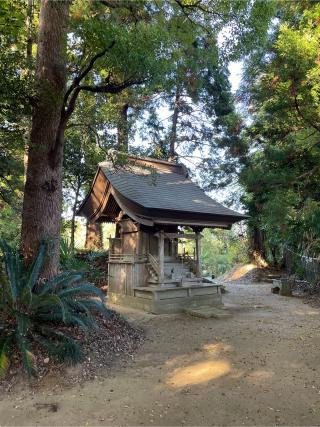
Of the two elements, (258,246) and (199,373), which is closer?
(199,373)

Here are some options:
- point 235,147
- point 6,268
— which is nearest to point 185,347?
point 6,268

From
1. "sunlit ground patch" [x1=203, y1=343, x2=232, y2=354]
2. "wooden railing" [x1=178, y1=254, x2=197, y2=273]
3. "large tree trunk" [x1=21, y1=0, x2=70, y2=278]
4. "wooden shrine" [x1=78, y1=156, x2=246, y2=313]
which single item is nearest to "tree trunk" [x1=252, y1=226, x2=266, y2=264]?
"wooden shrine" [x1=78, y1=156, x2=246, y2=313]

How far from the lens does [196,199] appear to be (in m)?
11.1

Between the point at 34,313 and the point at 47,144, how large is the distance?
294 cm

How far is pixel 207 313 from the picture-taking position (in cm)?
863

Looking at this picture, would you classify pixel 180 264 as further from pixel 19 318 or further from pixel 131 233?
pixel 19 318

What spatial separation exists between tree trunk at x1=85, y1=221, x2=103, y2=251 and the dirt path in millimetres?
9844

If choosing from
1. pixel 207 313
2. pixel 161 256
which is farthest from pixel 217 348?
pixel 161 256

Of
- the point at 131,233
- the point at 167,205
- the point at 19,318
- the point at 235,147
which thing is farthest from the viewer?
the point at 235,147

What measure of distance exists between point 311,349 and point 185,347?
7.00ft

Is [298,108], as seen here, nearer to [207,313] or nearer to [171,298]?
[207,313]

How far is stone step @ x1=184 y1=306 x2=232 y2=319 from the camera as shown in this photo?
334 inches

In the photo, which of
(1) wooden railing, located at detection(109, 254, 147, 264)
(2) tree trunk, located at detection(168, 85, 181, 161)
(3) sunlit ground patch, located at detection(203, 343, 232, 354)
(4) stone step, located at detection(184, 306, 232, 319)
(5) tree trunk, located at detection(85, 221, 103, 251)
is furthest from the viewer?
(2) tree trunk, located at detection(168, 85, 181, 161)

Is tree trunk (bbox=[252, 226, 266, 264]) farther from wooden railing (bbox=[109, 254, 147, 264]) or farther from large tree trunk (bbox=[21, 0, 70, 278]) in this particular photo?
large tree trunk (bbox=[21, 0, 70, 278])
